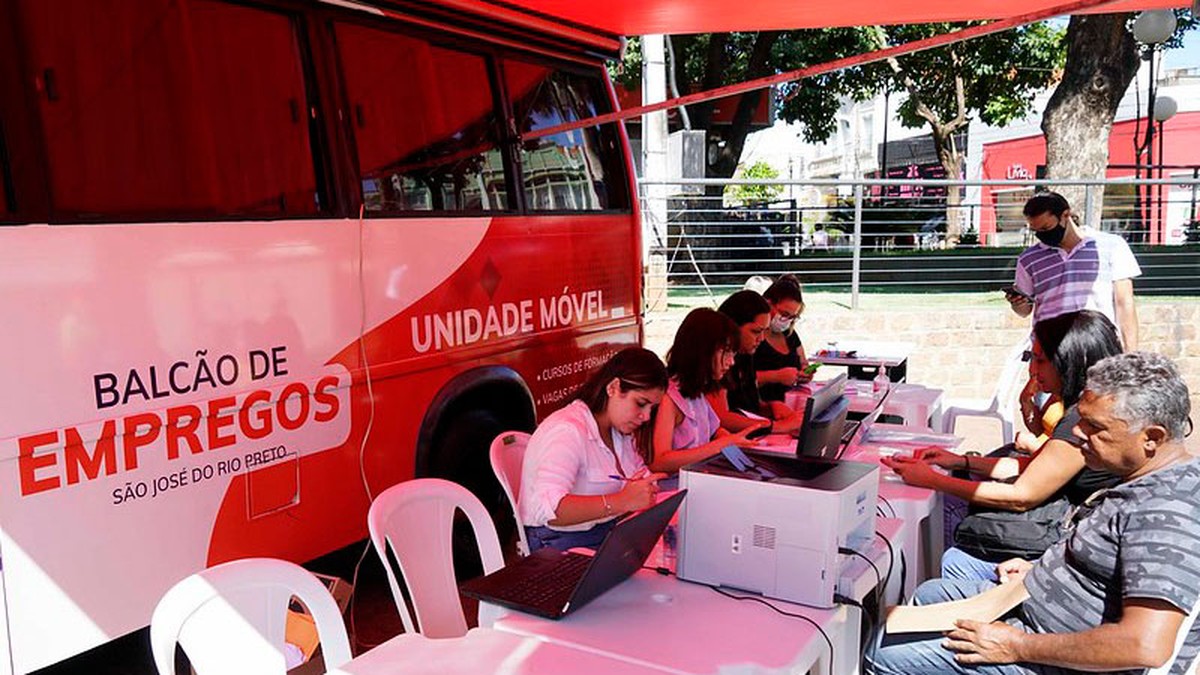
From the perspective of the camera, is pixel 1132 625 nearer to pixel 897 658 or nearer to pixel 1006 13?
pixel 897 658

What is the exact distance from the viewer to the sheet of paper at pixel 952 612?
290 cm

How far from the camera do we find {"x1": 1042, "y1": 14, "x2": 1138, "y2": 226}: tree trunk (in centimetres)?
1155

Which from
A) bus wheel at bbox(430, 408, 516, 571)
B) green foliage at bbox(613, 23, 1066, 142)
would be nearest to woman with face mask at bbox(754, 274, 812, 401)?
bus wheel at bbox(430, 408, 516, 571)

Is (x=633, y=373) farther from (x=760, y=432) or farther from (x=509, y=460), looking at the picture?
(x=760, y=432)

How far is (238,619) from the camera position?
2277 mm

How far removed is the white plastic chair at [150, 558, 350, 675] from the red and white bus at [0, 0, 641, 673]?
3.03 feet

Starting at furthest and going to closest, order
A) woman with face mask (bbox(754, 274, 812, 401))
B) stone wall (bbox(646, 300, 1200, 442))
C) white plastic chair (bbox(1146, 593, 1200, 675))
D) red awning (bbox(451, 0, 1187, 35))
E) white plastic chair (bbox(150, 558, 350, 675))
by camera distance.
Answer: stone wall (bbox(646, 300, 1200, 442)), woman with face mask (bbox(754, 274, 812, 401)), red awning (bbox(451, 0, 1187, 35)), white plastic chair (bbox(1146, 593, 1200, 675)), white plastic chair (bbox(150, 558, 350, 675))

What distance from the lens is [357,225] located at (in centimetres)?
393

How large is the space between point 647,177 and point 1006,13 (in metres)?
5.31

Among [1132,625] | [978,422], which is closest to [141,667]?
[1132,625]

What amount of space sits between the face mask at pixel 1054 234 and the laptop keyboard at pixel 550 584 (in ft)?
14.5

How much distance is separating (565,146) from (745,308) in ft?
4.52

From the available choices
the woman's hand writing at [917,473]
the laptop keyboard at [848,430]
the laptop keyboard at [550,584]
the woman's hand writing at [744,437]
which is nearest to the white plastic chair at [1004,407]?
the woman's hand writing at [744,437]

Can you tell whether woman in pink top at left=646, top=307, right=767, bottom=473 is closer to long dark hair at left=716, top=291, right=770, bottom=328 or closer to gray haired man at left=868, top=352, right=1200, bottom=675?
long dark hair at left=716, top=291, right=770, bottom=328
